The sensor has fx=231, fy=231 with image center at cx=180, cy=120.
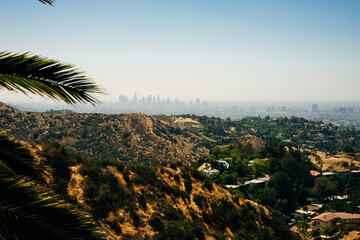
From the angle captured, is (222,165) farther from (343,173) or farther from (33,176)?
(33,176)

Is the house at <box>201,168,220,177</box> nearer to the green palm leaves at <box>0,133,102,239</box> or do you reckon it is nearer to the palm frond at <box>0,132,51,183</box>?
the palm frond at <box>0,132,51,183</box>

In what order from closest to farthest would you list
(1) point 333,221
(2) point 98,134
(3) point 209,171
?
(1) point 333,221, (3) point 209,171, (2) point 98,134

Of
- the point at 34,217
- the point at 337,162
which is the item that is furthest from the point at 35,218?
the point at 337,162

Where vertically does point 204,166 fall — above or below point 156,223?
below

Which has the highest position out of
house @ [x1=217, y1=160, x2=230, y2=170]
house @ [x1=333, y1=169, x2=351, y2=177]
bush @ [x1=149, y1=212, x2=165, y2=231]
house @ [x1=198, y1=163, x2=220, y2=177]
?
bush @ [x1=149, y1=212, x2=165, y2=231]

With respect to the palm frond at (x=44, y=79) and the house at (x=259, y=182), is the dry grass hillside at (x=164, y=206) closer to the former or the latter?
the palm frond at (x=44, y=79)

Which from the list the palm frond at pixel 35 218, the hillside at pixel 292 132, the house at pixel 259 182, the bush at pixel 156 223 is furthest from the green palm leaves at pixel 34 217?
the hillside at pixel 292 132

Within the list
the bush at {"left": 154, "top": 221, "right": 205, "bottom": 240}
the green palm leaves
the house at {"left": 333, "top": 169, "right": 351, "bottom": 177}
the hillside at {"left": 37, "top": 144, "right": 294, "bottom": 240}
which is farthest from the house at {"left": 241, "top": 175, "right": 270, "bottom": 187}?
the green palm leaves
